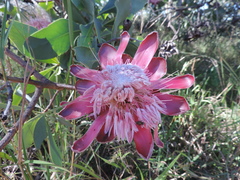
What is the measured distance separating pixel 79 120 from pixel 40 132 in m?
0.27

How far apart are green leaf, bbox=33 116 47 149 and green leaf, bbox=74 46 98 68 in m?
0.28

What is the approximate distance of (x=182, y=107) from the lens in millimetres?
667

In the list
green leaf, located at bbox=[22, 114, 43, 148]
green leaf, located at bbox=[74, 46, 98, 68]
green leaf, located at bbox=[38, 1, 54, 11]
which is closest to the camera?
green leaf, located at bbox=[74, 46, 98, 68]

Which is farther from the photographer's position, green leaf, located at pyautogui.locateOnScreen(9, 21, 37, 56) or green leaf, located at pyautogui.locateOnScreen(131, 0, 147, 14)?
green leaf, located at pyautogui.locateOnScreen(131, 0, 147, 14)

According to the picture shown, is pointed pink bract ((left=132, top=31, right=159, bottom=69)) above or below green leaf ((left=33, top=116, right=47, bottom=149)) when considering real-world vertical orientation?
above

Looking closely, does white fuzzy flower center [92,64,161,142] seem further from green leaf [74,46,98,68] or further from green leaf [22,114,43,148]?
green leaf [22,114,43,148]

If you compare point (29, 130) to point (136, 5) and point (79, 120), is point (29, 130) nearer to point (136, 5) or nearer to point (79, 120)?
point (79, 120)

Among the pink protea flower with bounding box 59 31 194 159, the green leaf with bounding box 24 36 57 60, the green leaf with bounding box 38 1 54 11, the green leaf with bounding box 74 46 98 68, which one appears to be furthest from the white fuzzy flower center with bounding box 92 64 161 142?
the green leaf with bounding box 38 1 54 11

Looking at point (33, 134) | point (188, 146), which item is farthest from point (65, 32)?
point (188, 146)

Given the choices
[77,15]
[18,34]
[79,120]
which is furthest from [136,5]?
[79,120]

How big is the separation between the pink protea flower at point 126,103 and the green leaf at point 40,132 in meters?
0.24

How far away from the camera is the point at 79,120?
1113mm

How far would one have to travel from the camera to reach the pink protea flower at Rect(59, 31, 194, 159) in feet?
2.08

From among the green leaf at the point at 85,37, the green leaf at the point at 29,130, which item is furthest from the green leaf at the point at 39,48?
the green leaf at the point at 29,130
